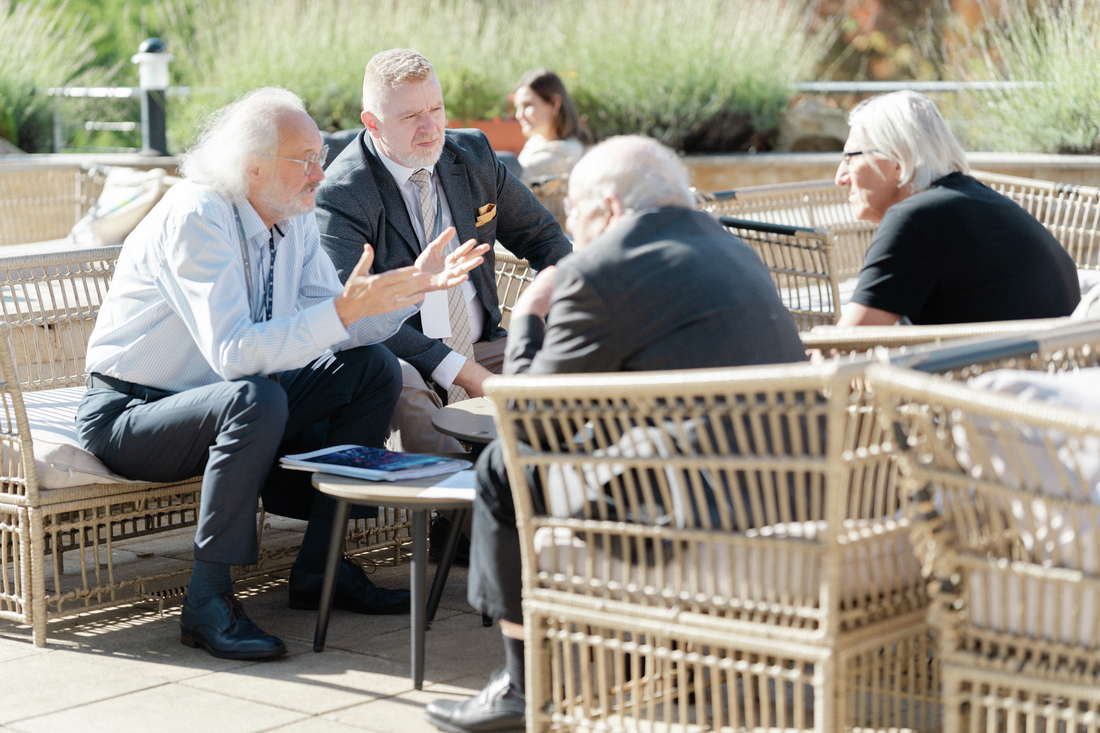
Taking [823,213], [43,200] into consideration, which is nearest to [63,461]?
[823,213]

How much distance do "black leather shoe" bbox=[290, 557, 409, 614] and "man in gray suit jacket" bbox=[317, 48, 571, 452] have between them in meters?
0.46

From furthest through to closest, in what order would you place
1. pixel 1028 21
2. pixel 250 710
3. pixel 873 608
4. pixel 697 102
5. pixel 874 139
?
pixel 697 102 < pixel 1028 21 < pixel 874 139 < pixel 250 710 < pixel 873 608

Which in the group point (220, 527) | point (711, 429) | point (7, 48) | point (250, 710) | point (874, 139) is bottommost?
point (250, 710)

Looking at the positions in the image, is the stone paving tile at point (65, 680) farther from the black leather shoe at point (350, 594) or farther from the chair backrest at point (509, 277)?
the chair backrest at point (509, 277)

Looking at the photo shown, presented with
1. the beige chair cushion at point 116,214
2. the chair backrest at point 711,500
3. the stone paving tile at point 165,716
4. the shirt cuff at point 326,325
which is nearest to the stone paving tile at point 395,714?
the stone paving tile at point 165,716

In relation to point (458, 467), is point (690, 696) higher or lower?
lower

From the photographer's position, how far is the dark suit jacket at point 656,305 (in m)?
2.24

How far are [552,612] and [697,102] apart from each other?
7734mm

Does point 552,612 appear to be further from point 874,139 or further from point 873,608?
point 874,139

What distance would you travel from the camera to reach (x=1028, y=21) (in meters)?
8.52

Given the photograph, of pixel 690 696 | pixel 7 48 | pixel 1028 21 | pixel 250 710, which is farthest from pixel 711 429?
pixel 7 48

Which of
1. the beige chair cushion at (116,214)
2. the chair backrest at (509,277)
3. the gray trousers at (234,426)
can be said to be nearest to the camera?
the gray trousers at (234,426)

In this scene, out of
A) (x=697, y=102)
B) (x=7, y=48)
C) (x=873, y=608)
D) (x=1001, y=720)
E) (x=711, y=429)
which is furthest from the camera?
(x=7, y=48)

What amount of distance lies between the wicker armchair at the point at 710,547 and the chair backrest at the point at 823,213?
3.09 meters
